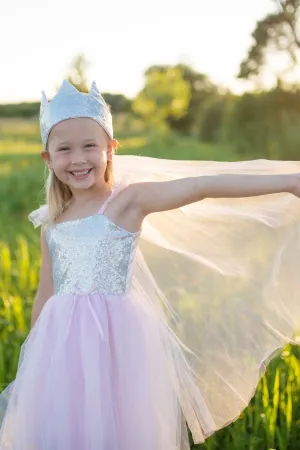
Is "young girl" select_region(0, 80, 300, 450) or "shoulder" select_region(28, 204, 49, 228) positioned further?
"shoulder" select_region(28, 204, 49, 228)

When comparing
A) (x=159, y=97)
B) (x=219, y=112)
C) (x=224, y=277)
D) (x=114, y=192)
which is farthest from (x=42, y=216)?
(x=159, y=97)

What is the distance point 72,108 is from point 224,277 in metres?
0.86

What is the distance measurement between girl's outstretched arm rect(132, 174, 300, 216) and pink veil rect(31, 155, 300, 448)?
0.34 metres

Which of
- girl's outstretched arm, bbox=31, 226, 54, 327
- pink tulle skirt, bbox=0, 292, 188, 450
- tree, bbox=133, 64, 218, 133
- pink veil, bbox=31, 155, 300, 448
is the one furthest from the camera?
tree, bbox=133, 64, 218, 133

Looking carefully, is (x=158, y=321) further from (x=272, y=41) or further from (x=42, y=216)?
(x=272, y=41)

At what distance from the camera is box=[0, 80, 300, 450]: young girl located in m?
2.13

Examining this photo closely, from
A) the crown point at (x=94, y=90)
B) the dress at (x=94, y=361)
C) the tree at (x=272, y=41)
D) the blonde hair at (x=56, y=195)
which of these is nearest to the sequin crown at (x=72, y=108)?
the crown point at (x=94, y=90)

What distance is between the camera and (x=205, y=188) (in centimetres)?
207

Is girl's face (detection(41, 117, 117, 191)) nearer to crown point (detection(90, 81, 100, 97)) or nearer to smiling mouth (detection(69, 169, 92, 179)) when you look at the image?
smiling mouth (detection(69, 169, 92, 179))

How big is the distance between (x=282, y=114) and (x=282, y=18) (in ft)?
12.4

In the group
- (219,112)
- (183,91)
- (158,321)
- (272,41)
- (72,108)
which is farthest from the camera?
(183,91)

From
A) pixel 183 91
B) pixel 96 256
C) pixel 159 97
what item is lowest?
pixel 159 97

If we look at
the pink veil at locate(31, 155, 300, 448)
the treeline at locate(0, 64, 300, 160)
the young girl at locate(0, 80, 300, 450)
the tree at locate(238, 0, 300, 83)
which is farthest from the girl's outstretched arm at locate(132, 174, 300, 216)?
the tree at locate(238, 0, 300, 83)

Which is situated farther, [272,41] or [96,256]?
[272,41]
